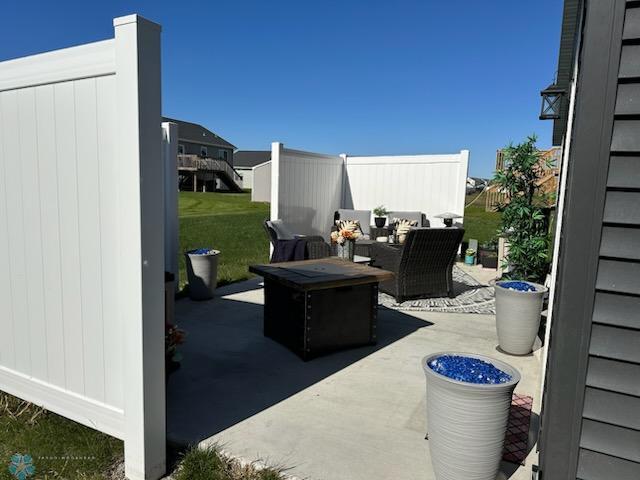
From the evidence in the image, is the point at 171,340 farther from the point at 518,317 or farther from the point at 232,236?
the point at 232,236

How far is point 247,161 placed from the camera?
44844 millimetres

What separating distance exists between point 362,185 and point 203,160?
23.3 metres

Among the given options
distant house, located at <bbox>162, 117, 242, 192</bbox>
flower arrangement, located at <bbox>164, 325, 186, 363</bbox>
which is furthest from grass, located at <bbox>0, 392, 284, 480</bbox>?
distant house, located at <bbox>162, 117, 242, 192</bbox>

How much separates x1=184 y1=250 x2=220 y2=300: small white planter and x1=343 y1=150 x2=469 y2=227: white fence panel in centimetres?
523

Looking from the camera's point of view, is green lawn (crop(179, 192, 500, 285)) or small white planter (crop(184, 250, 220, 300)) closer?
small white planter (crop(184, 250, 220, 300))

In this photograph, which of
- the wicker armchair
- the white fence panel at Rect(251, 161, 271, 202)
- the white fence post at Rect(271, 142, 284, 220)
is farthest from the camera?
the white fence panel at Rect(251, 161, 271, 202)

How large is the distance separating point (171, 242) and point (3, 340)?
2.66 meters

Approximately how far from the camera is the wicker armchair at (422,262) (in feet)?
16.9

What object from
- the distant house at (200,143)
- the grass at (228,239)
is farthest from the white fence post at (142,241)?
the distant house at (200,143)

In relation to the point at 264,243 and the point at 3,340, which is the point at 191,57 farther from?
the point at 3,340

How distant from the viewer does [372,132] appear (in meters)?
22.8

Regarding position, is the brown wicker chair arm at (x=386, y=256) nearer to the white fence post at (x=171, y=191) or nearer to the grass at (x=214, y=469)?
the white fence post at (x=171, y=191)

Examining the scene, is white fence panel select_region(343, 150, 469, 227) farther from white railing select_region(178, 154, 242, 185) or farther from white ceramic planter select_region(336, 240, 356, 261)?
white railing select_region(178, 154, 242, 185)

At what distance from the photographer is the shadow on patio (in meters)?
2.70
